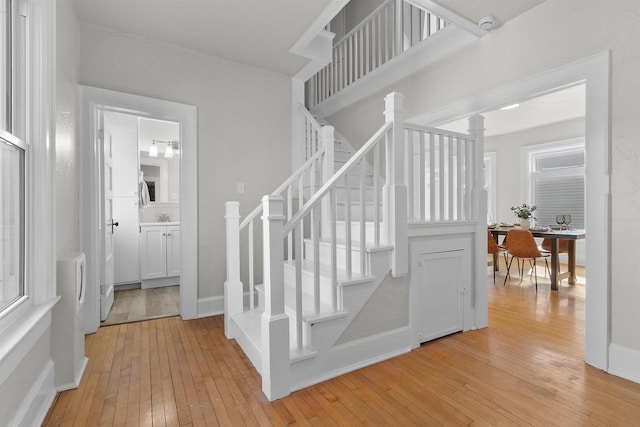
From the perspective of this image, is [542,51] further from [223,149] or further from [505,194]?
[505,194]

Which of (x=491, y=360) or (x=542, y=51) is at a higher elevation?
(x=542, y=51)

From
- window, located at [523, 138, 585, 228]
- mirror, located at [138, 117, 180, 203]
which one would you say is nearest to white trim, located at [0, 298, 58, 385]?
mirror, located at [138, 117, 180, 203]

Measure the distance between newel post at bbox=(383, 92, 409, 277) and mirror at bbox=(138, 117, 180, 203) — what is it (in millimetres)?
4022

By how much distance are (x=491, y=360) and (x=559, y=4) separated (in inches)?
102

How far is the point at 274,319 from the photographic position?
173 centimetres

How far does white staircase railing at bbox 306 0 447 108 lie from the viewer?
3533 mm

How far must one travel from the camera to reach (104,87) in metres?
2.72


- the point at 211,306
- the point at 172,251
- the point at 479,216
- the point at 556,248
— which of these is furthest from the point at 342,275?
the point at 556,248

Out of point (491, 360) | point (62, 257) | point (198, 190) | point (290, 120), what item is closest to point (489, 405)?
point (491, 360)

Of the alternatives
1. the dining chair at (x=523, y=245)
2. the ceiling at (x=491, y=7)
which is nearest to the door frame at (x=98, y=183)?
the ceiling at (x=491, y=7)

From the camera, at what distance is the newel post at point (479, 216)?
272 cm

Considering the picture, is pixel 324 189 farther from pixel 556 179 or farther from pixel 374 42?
pixel 556 179

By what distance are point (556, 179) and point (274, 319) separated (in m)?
6.70

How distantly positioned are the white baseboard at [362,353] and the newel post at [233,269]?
983mm
